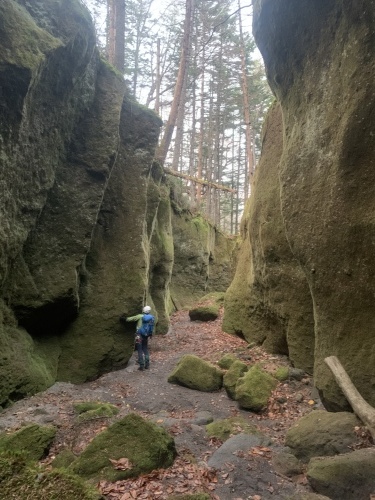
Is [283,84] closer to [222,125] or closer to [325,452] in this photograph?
[325,452]

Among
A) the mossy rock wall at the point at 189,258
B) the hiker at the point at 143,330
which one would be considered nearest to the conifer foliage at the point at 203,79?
the mossy rock wall at the point at 189,258

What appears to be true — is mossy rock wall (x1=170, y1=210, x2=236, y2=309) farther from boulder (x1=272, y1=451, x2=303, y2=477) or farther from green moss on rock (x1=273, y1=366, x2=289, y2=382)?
boulder (x1=272, y1=451, x2=303, y2=477)

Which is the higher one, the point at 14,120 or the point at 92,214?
the point at 14,120

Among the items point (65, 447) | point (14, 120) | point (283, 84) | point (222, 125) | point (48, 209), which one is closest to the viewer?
point (65, 447)

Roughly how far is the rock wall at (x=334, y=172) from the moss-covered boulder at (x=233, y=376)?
92.9 inches

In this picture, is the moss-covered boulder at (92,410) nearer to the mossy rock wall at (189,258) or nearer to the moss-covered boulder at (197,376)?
the moss-covered boulder at (197,376)

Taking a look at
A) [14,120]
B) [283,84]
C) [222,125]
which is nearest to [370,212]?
[283,84]

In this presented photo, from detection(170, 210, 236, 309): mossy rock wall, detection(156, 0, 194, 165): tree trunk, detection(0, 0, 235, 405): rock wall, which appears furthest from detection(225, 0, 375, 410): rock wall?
detection(170, 210, 236, 309): mossy rock wall

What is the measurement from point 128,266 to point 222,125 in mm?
25290

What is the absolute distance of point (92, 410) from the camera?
24.8 ft

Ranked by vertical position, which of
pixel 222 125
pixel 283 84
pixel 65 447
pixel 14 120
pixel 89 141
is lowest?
pixel 65 447

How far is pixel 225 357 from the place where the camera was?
Answer: 1106 centimetres

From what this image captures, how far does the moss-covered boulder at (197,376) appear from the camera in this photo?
31.7ft

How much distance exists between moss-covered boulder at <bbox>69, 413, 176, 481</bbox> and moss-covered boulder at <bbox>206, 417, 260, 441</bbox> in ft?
4.46
